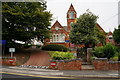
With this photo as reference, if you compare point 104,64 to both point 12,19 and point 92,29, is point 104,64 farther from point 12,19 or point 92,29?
point 12,19

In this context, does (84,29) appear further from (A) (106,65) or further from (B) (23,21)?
(B) (23,21)

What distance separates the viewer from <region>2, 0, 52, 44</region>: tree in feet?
61.6

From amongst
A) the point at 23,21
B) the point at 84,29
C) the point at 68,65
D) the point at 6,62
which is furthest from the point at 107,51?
the point at 6,62

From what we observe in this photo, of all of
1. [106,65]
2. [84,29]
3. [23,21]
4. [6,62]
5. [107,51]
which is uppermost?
[23,21]

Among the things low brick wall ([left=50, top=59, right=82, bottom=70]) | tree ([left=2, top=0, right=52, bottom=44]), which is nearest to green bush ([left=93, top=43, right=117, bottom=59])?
low brick wall ([left=50, top=59, right=82, bottom=70])

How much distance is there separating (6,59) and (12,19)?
6013mm

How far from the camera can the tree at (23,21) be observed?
739 inches

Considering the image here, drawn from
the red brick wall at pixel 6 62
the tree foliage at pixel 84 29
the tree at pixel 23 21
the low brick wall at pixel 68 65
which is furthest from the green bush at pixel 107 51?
the red brick wall at pixel 6 62

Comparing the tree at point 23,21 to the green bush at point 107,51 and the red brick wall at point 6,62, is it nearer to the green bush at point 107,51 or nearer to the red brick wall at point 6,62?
the red brick wall at point 6,62

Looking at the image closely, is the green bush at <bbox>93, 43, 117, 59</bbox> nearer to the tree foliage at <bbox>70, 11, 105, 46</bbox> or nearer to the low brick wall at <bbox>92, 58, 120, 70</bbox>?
the low brick wall at <bbox>92, 58, 120, 70</bbox>

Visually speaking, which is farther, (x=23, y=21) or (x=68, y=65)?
(x=23, y=21)

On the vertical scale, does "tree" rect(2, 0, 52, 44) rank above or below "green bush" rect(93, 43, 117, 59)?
above

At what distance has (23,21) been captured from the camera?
19.0 metres

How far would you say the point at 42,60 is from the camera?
18.1 m
